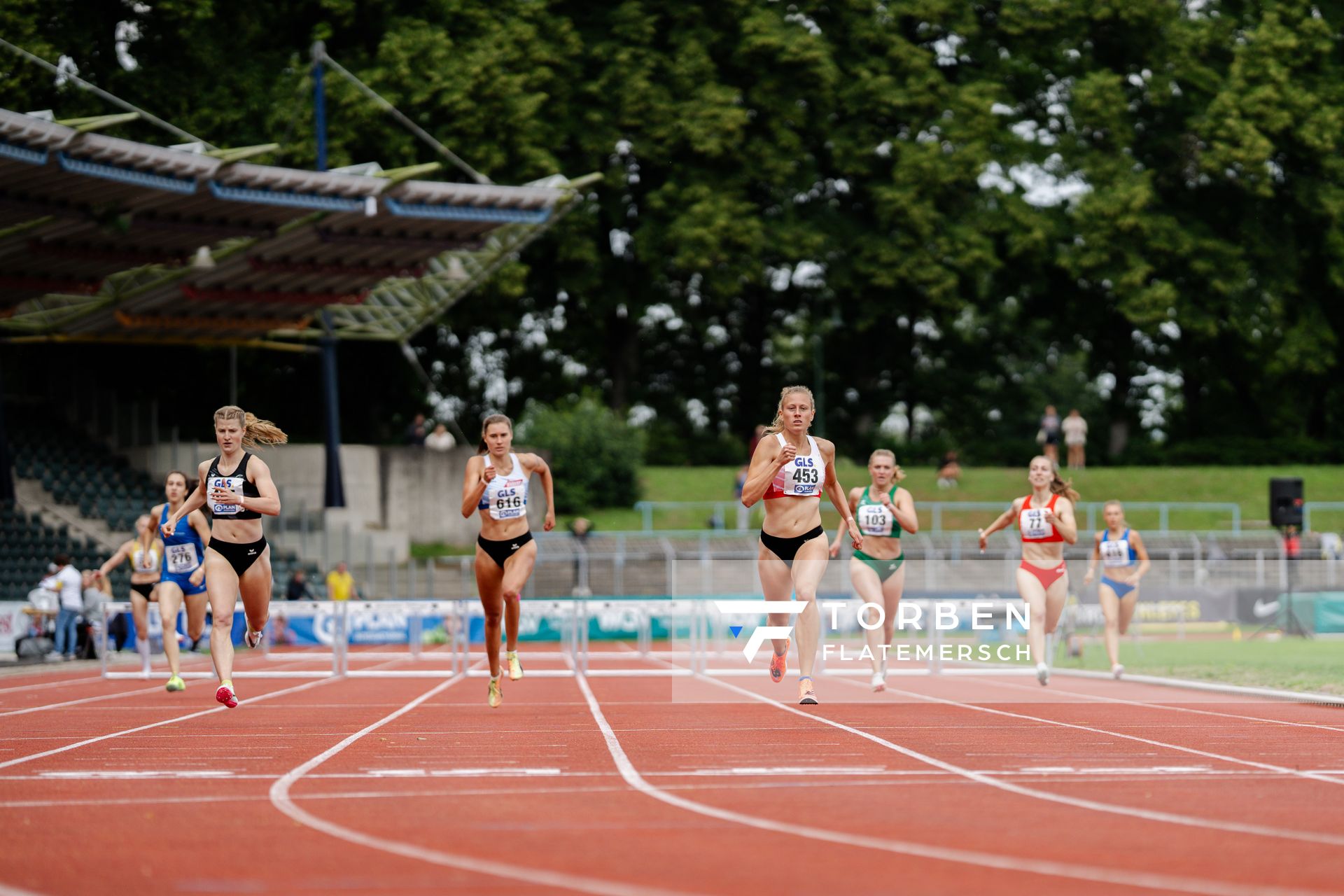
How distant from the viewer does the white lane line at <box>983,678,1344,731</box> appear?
13.7 metres

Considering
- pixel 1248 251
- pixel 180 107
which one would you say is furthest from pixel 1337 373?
pixel 180 107

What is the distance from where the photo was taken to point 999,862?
6.68m

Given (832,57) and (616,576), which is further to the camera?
(832,57)

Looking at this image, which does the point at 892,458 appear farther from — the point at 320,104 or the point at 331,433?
the point at 331,433

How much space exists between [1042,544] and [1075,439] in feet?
116

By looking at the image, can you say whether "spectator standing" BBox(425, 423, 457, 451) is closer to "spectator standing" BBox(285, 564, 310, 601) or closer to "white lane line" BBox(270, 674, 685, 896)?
"spectator standing" BBox(285, 564, 310, 601)

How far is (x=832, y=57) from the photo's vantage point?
179ft

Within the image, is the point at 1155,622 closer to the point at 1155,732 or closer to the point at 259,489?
the point at 1155,732

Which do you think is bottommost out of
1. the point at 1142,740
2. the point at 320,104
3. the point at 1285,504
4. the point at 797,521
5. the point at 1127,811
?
the point at 1142,740

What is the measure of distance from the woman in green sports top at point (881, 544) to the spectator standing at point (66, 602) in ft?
51.6

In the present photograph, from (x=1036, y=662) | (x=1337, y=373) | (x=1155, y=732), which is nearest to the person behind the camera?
(x=1155, y=732)

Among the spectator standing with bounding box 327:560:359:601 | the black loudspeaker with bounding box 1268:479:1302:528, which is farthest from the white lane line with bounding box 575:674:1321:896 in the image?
the spectator standing with bounding box 327:560:359:601

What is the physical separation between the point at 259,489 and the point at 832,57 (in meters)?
43.7

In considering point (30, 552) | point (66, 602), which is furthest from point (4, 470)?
point (66, 602)
